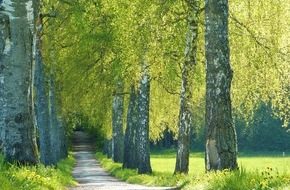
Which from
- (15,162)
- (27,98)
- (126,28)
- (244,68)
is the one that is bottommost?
(15,162)

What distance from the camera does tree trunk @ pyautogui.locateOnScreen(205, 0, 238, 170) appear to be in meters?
13.7

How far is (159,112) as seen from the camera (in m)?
30.7

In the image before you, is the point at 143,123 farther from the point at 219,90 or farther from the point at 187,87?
the point at 219,90

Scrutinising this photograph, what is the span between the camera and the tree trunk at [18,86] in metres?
13.2

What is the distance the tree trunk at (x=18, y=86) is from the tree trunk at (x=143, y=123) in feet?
39.6

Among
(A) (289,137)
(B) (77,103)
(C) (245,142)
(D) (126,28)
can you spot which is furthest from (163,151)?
(D) (126,28)

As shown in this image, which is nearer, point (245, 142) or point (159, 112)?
point (159, 112)

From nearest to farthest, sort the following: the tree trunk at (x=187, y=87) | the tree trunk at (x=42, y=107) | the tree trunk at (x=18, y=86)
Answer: the tree trunk at (x=18, y=86) → the tree trunk at (x=187, y=87) → the tree trunk at (x=42, y=107)

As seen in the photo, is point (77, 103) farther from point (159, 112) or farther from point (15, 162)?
point (15, 162)

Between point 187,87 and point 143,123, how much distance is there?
18.1 feet

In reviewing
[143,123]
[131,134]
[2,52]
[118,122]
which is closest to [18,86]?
[2,52]

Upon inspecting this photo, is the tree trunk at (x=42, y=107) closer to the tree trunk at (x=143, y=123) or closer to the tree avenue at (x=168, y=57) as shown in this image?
the tree avenue at (x=168, y=57)

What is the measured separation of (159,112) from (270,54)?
14425 millimetres

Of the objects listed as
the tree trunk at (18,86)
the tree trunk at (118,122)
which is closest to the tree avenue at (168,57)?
the tree trunk at (18,86)
